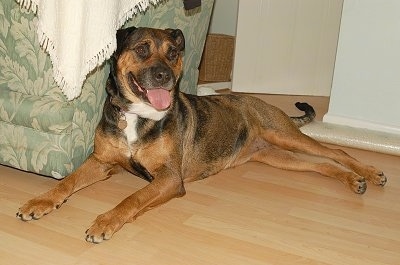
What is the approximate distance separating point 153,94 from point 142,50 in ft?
0.84

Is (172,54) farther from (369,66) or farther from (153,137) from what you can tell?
(369,66)

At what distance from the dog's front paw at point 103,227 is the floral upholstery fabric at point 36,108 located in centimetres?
62

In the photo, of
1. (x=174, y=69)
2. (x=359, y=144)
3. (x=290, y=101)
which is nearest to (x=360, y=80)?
(x=359, y=144)

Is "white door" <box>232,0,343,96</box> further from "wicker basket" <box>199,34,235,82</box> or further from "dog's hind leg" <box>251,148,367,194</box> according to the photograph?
"dog's hind leg" <box>251,148,367,194</box>

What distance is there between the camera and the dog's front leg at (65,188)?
244 cm

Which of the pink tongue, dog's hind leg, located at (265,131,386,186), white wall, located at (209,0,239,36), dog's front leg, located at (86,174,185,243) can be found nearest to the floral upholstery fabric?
the pink tongue

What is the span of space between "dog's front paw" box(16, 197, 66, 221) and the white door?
12.2 ft

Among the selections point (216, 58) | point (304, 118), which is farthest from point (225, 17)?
point (304, 118)

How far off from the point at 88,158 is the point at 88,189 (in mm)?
195

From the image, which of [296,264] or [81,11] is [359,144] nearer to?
[296,264]

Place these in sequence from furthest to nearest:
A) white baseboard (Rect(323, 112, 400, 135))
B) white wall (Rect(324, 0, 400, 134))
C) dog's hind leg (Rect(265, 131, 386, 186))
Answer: white baseboard (Rect(323, 112, 400, 135)), white wall (Rect(324, 0, 400, 134)), dog's hind leg (Rect(265, 131, 386, 186))

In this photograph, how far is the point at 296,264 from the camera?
2.22 m

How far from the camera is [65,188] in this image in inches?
103

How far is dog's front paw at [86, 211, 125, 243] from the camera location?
2273 mm
